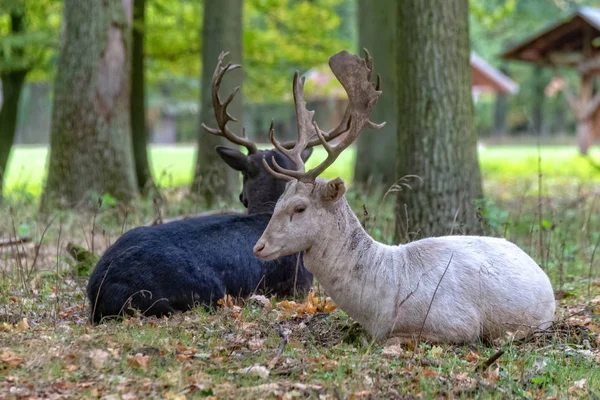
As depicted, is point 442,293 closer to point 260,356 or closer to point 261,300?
point 260,356

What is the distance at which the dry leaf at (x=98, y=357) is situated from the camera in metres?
4.84

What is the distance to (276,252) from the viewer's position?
18.1 feet

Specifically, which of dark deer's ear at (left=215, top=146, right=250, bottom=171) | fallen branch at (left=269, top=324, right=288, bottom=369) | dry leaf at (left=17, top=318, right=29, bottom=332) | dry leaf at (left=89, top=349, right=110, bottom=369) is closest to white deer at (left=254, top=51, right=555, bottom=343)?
fallen branch at (left=269, top=324, right=288, bottom=369)

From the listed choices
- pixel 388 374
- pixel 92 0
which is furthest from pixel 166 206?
pixel 388 374

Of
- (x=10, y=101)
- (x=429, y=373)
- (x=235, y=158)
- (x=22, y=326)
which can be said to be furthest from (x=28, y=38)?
(x=429, y=373)

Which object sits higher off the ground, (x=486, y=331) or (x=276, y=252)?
(x=276, y=252)

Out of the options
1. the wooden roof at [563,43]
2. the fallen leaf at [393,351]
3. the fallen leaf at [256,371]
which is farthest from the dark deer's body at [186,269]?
the wooden roof at [563,43]

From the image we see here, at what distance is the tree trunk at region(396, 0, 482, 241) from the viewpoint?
8.62 m

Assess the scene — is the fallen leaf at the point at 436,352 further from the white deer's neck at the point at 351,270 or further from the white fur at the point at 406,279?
the white deer's neck at the point at 351,270

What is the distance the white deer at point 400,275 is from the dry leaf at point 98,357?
3.79ft

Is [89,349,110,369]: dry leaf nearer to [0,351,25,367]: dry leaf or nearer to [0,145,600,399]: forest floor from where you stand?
[0,145,600,399]: forest floor

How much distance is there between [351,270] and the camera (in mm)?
5680

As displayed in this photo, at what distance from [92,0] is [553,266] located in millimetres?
7207

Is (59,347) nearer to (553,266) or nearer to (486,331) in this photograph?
(486,331)
